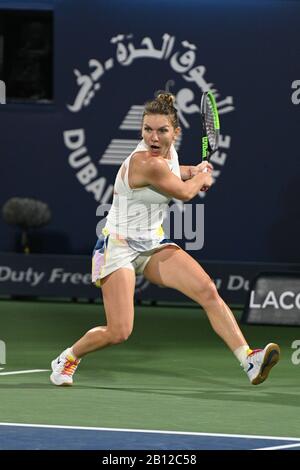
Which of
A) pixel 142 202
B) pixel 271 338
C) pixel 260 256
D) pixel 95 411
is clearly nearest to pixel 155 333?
pixel 271 338

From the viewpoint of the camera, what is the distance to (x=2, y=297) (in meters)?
16.0

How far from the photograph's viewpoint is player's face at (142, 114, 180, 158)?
8.90 meters

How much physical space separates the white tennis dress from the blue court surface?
1.79 metres

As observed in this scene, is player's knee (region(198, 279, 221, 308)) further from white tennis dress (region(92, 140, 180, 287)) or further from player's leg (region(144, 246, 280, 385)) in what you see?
white tennis dress (region(92, 140, 180, 287))

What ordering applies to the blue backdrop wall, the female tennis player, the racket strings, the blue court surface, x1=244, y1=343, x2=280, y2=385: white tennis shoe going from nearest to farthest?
1. the blue court surface
2. x1=244, y1=343, x2=280, y2=385: white tennis shoe
3. the female tennis player
4. the racket strings
5. the blue backdrop wall

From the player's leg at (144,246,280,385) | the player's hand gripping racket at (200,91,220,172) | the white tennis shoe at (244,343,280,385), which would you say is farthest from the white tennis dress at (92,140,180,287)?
the white tennis shoe at (244,343,280,385)

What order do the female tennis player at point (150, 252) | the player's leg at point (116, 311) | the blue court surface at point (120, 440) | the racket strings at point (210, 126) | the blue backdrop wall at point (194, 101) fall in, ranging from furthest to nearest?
the blue backdrop wall at point (194, 101) < the racket strings at point (210, 126) < the player's leg at point (116, 311) < the female tennis player at point (150, 252) < the blue court surface at point (120, 440)

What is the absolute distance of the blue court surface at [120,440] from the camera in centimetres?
690

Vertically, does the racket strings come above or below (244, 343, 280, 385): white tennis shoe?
above

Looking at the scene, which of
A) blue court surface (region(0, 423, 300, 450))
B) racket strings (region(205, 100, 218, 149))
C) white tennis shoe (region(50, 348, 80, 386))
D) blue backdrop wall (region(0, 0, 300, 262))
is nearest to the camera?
blue court surface (region(0, 423, 300, 450))

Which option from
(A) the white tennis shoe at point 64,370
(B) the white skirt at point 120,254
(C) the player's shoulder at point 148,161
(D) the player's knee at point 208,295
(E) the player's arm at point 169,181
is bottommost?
(A) the white tennis shoe at point 64,370

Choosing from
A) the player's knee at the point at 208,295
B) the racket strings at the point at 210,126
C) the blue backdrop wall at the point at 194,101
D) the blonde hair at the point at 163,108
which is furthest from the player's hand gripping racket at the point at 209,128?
the blue backdrop wall at the point at 194,101

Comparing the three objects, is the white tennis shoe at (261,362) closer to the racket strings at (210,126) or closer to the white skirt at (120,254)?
the white skirt at (120,254)
